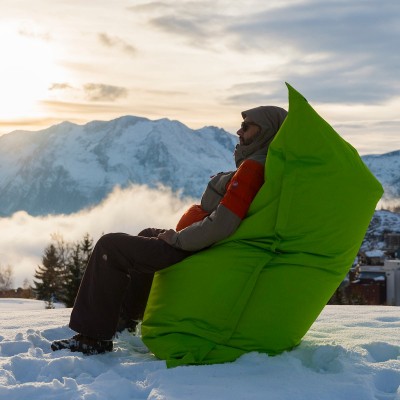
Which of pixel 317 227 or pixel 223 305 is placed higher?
pixel 317 227

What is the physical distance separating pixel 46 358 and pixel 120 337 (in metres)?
0.76

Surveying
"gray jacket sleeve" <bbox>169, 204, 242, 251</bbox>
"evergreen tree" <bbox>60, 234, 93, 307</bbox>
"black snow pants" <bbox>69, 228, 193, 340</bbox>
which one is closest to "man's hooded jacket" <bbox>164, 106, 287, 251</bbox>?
"gray jacket sleeve" <bbox>169, 204, 242, 251</bbox>

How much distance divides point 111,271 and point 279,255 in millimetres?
1051

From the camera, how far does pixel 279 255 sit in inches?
164

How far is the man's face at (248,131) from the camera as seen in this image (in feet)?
14.1

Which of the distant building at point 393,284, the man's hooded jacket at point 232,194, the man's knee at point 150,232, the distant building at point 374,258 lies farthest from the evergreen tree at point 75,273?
the distant building at point 374,258

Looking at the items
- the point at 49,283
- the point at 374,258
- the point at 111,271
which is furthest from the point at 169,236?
the point at 374,258

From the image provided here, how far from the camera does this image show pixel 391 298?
6556 cm

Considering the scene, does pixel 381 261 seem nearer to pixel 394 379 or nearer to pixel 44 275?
pixel 44 275

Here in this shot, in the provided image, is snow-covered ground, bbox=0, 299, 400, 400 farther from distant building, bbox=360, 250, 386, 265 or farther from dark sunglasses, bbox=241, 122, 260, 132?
distant building, bbox=360, 250, 386, 265

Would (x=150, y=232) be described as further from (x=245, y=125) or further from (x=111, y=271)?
(x=245, y=125)

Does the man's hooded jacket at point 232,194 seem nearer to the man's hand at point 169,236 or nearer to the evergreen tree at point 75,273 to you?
the man's hand at point 169,236

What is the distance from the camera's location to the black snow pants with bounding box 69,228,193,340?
427cm

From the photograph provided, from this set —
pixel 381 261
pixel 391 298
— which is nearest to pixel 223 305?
pixel 391 298
